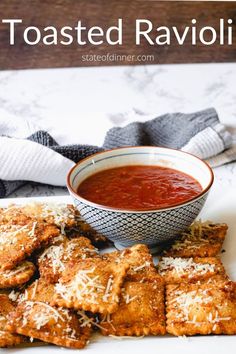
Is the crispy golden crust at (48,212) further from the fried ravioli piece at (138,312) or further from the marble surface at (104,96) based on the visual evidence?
the marble surface at (104,96)

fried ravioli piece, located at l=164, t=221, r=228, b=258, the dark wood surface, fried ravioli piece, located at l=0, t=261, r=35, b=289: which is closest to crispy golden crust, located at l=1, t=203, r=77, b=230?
fried ravioli piece, located at l=0, t=261, r=35, b=289

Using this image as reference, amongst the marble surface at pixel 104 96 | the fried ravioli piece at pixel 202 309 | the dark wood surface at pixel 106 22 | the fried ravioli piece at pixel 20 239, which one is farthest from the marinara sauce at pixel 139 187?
the dark wood surface at pixel 106 22

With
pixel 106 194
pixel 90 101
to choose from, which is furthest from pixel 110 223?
pixel 90 101

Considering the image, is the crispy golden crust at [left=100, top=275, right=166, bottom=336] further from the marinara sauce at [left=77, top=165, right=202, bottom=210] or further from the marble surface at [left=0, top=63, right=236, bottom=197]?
the marble surface at [left=0, top=63, right=236, bottom=197]

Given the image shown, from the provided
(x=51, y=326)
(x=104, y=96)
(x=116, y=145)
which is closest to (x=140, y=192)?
(x=51, y=326)

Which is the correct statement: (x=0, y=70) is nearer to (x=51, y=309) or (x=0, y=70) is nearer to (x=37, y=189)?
(x=37, y=189)

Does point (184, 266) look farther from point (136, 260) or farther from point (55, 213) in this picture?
point (55, 213)
